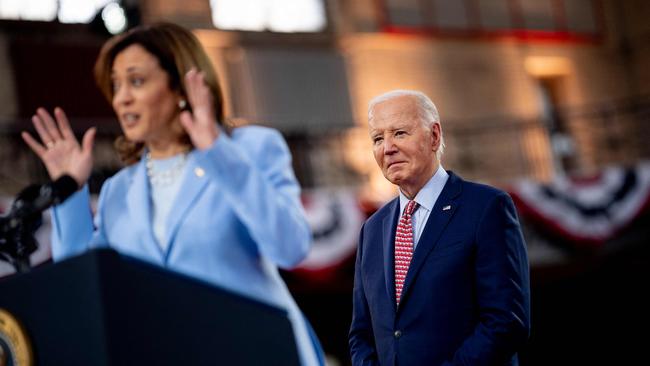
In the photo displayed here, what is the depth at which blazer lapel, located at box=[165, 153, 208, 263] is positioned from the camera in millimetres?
1891

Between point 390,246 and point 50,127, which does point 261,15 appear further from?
point 390,246

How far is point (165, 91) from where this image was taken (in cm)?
198

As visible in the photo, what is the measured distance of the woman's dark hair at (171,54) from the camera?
2.00 m

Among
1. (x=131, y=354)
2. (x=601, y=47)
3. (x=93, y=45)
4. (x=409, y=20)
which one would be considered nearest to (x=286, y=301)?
(x=131, y=354)

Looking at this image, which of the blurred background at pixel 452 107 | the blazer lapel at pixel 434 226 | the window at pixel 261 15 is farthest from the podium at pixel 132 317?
the window at pixel 261 15

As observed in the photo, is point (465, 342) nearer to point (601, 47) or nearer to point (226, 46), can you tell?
point (226, 46)

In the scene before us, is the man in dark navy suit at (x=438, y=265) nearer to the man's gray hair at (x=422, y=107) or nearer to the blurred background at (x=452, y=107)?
the man's gray hair at (x=422, y=107)

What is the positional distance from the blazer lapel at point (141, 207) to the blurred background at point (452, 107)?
5.33 meters

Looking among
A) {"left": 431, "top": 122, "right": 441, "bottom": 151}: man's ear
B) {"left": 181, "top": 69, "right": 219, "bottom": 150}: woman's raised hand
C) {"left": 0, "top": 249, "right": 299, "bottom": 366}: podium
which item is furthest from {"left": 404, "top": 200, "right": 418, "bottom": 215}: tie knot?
{"left": 0, "top": 249, "right": 299, "bottom": 366}: podium

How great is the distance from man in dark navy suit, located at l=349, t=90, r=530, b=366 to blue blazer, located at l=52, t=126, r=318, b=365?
189 mm

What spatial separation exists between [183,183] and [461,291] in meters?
0.60

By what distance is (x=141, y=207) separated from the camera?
1946mm

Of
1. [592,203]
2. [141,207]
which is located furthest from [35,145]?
[592,203]

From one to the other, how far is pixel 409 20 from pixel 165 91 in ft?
35.5
